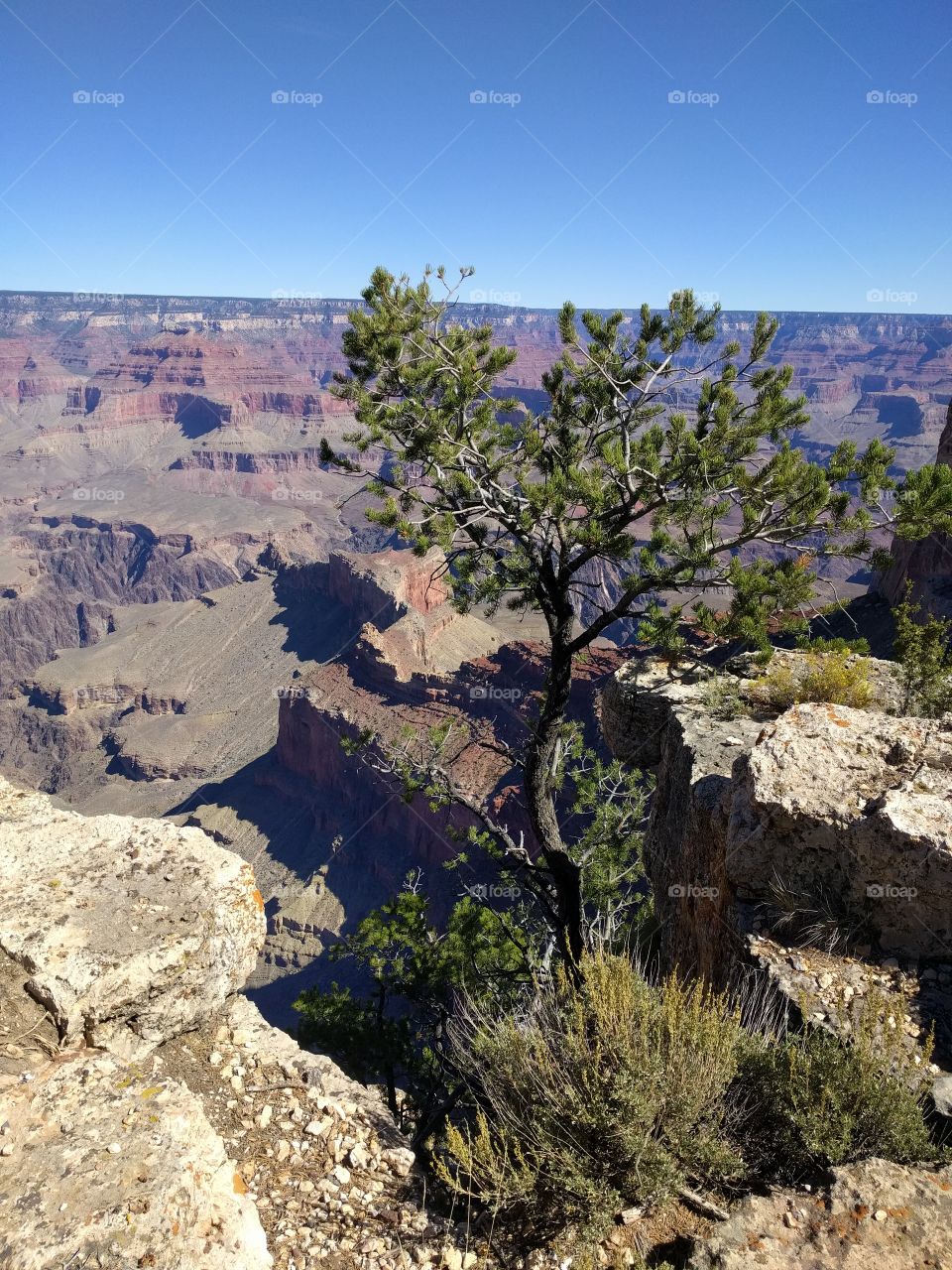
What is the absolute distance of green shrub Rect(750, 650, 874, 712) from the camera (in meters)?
6.60

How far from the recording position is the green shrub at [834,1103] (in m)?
3.41

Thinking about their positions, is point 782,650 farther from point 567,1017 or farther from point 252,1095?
point 252,1095

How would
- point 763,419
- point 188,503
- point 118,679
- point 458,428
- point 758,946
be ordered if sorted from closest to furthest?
point 758,946 → point 763,419 → point 458,428 → point 118,679 → point 188,503

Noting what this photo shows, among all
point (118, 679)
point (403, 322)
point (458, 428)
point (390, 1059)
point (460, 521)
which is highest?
point (403, 322)

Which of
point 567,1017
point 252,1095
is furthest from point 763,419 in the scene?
point 252,1095

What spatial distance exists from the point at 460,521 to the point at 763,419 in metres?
2.97

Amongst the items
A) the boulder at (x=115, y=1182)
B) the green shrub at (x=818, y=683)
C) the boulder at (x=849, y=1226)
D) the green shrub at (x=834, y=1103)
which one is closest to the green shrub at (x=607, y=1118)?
the green shrub at (x=834, y=1103)

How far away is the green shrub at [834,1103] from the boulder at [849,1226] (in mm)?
157

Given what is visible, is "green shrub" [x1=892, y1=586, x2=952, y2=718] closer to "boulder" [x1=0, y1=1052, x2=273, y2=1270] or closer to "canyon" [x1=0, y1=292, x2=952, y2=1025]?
"canyon" [x1=0, y1=292, x2=952, y2=1025]

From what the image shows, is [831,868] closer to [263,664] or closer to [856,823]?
[856,823]

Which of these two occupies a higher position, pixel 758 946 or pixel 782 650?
pixel 782 650

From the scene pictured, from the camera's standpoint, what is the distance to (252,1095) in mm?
4609
